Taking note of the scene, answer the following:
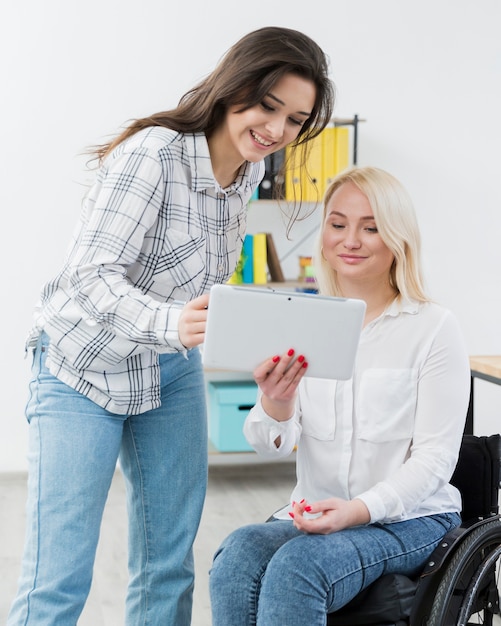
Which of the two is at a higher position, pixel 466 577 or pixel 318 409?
pixel 318 409

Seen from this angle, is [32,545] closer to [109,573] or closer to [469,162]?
[109,573]

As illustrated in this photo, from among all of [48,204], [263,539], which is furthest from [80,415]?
[48,204]

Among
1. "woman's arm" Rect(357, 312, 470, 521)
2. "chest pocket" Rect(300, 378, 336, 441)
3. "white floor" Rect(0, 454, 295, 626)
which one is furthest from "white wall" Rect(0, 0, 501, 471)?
"woman's arm" Rect(357, 312, 470, 521)

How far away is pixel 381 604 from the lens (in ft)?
4.61

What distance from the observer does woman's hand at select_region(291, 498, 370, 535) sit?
4.80 feet

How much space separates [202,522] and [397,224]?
6.68 feet

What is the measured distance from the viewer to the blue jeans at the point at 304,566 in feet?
4.50

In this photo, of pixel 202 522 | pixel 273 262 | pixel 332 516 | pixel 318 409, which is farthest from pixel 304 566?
pixel 273 262

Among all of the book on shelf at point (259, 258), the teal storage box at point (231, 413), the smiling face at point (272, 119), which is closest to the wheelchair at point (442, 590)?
the smiling face at point (272, 119)

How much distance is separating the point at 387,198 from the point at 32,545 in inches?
35.1

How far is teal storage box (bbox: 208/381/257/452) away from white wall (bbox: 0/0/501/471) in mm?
851

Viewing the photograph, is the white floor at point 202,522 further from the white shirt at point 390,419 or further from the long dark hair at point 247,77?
the long dark hair at point 247,77

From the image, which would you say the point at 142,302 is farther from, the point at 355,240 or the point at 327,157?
the point at 327,157

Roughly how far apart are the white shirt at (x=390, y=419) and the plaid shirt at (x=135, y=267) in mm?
266
